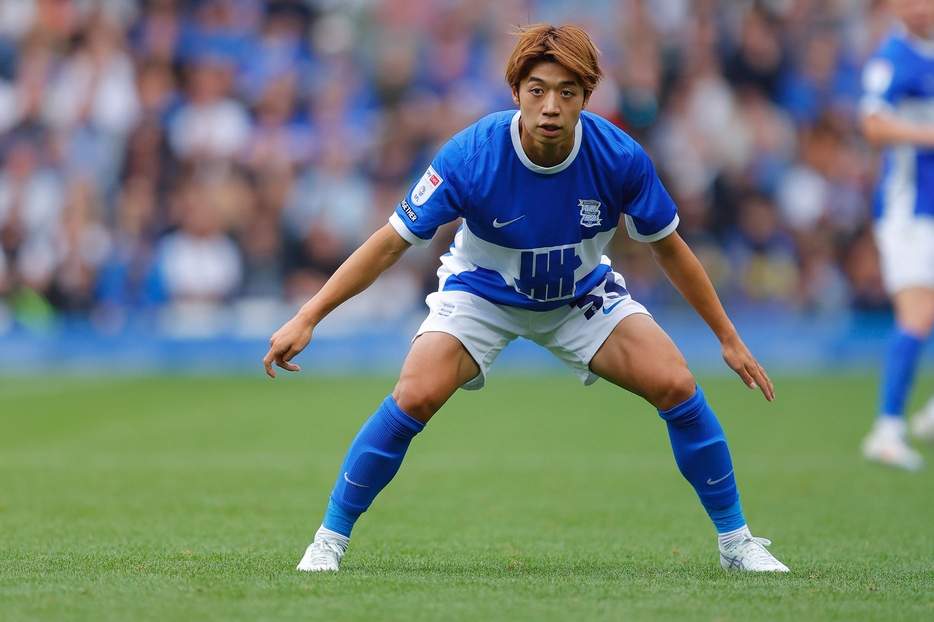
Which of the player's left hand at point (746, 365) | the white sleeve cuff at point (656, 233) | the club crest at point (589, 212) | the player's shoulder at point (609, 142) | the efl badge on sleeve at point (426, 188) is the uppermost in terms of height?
the player's shoulder at point (609, 142)

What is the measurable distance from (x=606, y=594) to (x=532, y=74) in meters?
1.79

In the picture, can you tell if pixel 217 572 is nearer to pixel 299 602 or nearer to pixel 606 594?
pixel 299 602

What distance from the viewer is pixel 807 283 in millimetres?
14953

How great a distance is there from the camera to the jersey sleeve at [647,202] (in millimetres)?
4316

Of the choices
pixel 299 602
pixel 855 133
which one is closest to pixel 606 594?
pixel 299 602

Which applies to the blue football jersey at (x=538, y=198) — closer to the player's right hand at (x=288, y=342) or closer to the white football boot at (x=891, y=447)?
the player's right hand at (x=288, y=342)

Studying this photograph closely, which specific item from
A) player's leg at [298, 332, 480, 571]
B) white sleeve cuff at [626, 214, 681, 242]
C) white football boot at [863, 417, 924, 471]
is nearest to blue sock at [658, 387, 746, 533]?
white sleeve cuff at [626, 214, 681, 242]

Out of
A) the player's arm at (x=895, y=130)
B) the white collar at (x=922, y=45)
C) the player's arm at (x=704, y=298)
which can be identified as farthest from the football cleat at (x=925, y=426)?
the player's arm at (x=704, y=298)

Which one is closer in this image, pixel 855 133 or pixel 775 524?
pixel 775 524

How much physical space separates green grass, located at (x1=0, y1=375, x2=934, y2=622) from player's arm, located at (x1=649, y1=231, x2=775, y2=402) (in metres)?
0.74

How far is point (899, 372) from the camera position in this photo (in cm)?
724

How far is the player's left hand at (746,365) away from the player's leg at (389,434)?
103cm

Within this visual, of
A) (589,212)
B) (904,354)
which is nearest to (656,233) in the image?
(589,212)

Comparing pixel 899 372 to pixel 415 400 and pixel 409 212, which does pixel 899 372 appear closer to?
pixel 415 400
